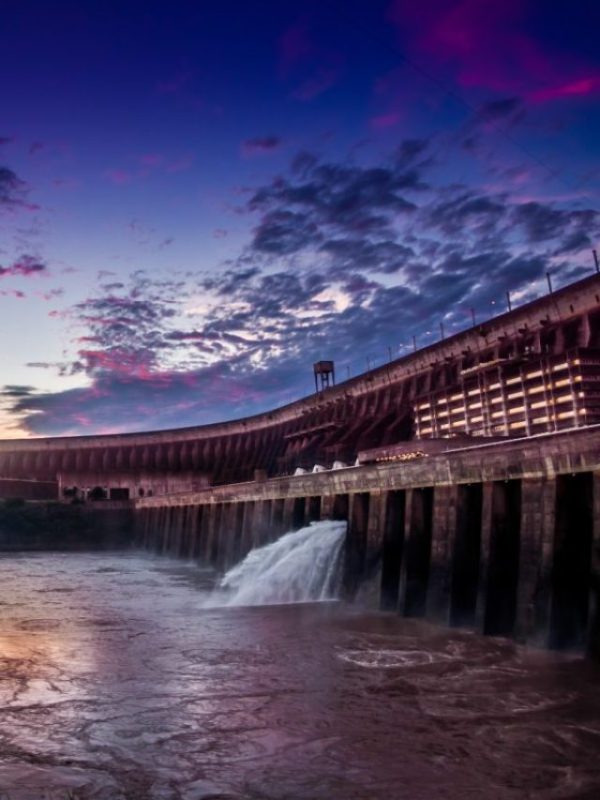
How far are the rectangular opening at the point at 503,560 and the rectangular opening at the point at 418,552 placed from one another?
246cm

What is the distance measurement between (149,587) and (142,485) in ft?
156

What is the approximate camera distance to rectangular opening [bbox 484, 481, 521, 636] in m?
12.0

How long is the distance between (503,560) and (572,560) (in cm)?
164

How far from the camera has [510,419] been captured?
29.2m

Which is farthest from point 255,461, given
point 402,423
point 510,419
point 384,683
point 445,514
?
point 384,683

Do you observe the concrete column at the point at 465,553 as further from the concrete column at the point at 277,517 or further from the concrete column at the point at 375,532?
the concrete column at the point at 277,517

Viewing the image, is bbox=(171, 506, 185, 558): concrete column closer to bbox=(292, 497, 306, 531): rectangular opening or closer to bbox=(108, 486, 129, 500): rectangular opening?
bbox=(292, 497, 306, 531): rectangular opening

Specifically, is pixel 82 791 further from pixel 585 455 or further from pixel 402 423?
pixel 402 423

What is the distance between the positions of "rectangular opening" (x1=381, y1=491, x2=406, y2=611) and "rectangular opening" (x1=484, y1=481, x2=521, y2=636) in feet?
11.7

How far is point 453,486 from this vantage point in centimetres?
1400

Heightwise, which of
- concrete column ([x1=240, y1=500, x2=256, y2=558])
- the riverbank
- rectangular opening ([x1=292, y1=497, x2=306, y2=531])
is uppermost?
rectangular opening ([x1=292, y1=497, x2=306, y2=531])

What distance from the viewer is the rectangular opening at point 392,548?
15.5 m

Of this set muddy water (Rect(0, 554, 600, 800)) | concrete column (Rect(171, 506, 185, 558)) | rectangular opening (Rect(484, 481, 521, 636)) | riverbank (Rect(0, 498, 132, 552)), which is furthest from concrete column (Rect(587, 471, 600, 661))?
riverbank (Rect(0, 498, 132, 552))

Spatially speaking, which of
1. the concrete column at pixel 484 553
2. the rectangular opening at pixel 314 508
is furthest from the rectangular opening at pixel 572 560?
the rectangular opening at pixel 314 508
